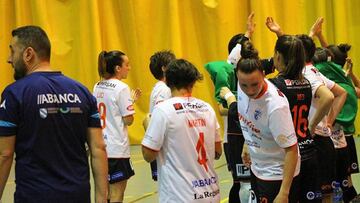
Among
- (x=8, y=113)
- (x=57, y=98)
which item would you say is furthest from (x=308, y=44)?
(x=8, y=113)

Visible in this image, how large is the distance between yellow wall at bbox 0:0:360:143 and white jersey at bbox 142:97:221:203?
6.89 meters

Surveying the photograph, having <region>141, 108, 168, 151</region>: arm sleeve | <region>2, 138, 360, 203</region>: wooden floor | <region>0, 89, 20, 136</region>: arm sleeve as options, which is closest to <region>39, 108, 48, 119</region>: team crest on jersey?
<region>0, 89, 20, 136</region>: arm sleeve

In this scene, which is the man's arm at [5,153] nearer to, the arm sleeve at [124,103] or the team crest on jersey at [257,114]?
the team crest on jersey at [257,114]

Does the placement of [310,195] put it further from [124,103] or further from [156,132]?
[124,103]

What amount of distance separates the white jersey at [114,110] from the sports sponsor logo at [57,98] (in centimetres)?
214

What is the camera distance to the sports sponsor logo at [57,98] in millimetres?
2624

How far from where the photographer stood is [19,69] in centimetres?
271

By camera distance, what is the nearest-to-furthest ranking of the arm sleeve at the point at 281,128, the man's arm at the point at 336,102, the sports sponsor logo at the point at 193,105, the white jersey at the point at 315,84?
the arm sleeve at the point at 281,128 → the sports sponsor logo at the point at 193,105 → the white jersey at the point at 315,84 → the man's arm at the point at 336,102

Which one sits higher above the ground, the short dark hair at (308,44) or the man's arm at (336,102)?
the short dark hair at (308,44)

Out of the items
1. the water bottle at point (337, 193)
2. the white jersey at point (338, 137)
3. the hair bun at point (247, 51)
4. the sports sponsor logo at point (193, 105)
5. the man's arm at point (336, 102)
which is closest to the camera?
the sports sponsor logo at point (193, 105)

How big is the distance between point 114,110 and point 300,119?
1977 mm

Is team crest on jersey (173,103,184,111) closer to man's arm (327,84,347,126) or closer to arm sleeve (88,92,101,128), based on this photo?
arm sleeve (88,92,101,128)

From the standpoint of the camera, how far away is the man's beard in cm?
269

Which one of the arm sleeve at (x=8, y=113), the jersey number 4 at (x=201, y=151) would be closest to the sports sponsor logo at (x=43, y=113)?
the arm sleeve at (x=8, y=113)
